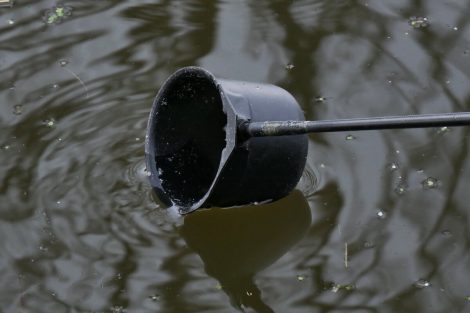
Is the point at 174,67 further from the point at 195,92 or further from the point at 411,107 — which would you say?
the point at 411,107

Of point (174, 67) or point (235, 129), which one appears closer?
point (235, 129)

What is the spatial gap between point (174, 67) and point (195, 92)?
2.40 feet

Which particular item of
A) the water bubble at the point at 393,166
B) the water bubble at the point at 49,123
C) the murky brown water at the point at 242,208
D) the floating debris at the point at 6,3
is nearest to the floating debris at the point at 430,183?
the murky brown water at the point at 242,208

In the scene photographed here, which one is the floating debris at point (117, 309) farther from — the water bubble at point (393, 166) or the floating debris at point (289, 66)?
the floating debris at point (289, 66)

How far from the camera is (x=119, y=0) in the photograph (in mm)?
4984

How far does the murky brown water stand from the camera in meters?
3.35

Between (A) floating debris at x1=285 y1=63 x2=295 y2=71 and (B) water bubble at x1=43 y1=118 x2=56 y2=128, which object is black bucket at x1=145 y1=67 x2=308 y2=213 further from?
(A) floating debris at x1=285 y1=63 x2=295 y2=71

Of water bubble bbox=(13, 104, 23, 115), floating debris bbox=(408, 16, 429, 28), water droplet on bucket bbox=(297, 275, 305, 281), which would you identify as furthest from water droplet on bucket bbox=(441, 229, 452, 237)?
water bubble bbox=(13, 104, 23, 115)

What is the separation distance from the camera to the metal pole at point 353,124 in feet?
9.96

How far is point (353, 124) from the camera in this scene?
3.16m

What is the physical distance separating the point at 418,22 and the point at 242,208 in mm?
1486

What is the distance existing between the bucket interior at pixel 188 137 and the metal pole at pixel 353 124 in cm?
44

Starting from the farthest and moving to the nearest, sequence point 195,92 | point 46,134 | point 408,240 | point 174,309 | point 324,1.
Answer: point 324,1 < point 46,134 < point 195,92 < point 408,240 < point 174,309

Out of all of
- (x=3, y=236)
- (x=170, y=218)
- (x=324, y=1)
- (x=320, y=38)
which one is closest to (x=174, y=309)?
(x=170, y=218)
